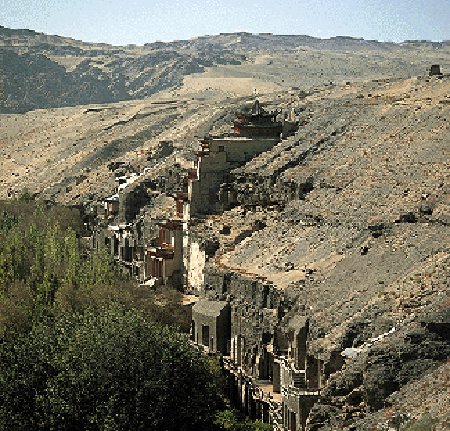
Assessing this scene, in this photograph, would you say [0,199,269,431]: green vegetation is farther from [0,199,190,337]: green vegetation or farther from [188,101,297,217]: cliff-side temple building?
[188,101,297,217]: cliff-side temple building

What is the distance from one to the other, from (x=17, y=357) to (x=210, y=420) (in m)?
5.49

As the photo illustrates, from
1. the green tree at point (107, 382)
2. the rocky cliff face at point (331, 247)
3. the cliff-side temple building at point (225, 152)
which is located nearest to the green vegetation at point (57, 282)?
the rocky cliff face at point (331, 247)

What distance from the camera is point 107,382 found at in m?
31.0

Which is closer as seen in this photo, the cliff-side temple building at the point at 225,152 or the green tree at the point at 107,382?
the green tree at the point at 107,382

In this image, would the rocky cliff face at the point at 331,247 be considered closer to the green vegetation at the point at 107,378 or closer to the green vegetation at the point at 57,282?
the green vegetation at the point at 57,282

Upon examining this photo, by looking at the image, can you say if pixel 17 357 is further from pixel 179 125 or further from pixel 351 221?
pixel 179 125

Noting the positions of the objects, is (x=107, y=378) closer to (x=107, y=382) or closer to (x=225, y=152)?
(x=107, y=382)

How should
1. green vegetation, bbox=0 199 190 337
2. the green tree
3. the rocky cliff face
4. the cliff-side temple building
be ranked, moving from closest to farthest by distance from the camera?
1. the rocky cliff face
2. the green tree
3. green vegetation, bbox=0 199 190 337
4. the cliff-side temple building

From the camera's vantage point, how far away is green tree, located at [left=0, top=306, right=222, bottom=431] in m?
30.7

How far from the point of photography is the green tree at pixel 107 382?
3072 centimetres

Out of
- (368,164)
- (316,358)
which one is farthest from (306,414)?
(368,164)

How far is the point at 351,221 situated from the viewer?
39062mm

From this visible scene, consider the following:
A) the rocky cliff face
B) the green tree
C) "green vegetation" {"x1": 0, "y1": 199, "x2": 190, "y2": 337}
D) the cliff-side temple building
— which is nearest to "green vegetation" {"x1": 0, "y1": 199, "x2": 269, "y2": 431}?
the green tree

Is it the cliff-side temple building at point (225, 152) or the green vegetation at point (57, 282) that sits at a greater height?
the cliff-side temple building at point (225, 152)
